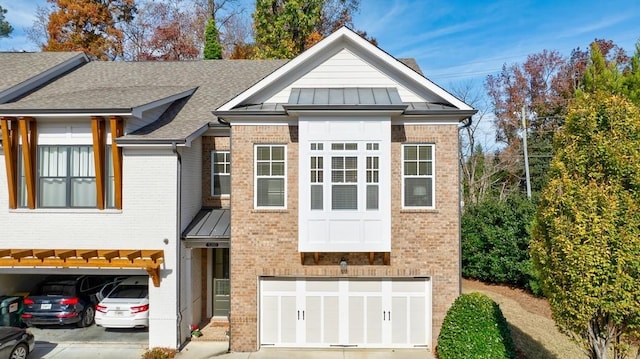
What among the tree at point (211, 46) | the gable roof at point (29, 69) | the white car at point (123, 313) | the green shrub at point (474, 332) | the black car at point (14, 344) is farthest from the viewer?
the tree at point (211, 46)

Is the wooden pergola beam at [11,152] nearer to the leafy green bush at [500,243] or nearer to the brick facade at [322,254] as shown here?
the brick facade at [322,254]

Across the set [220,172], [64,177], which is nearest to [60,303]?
[64,177]

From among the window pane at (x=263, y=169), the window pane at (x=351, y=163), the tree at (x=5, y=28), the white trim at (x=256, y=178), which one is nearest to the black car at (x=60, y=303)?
the white trim at (x=256, y=178)

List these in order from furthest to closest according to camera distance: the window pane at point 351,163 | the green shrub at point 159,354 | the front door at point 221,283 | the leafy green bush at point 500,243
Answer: the leafy green bush at point 500,243
the front door at point 221,283
the window pane at point 351,163
the green shrub at point 159,354

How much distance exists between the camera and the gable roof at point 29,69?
12.8 metres

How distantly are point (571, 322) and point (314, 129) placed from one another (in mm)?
6824

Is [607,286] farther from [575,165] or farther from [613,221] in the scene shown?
[575,165]

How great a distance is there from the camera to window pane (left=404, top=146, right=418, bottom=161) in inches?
419

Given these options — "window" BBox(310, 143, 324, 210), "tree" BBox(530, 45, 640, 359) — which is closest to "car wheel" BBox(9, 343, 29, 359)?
"window" BBox(310, 143, 324, 210)

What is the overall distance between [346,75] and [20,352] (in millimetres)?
11242

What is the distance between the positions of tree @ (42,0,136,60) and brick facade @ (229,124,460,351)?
68.2 feet

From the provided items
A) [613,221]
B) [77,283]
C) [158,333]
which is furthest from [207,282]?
[613,221]

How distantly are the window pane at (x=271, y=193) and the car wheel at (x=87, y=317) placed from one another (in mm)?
6784

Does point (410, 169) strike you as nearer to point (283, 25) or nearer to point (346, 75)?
point (346, 75)
